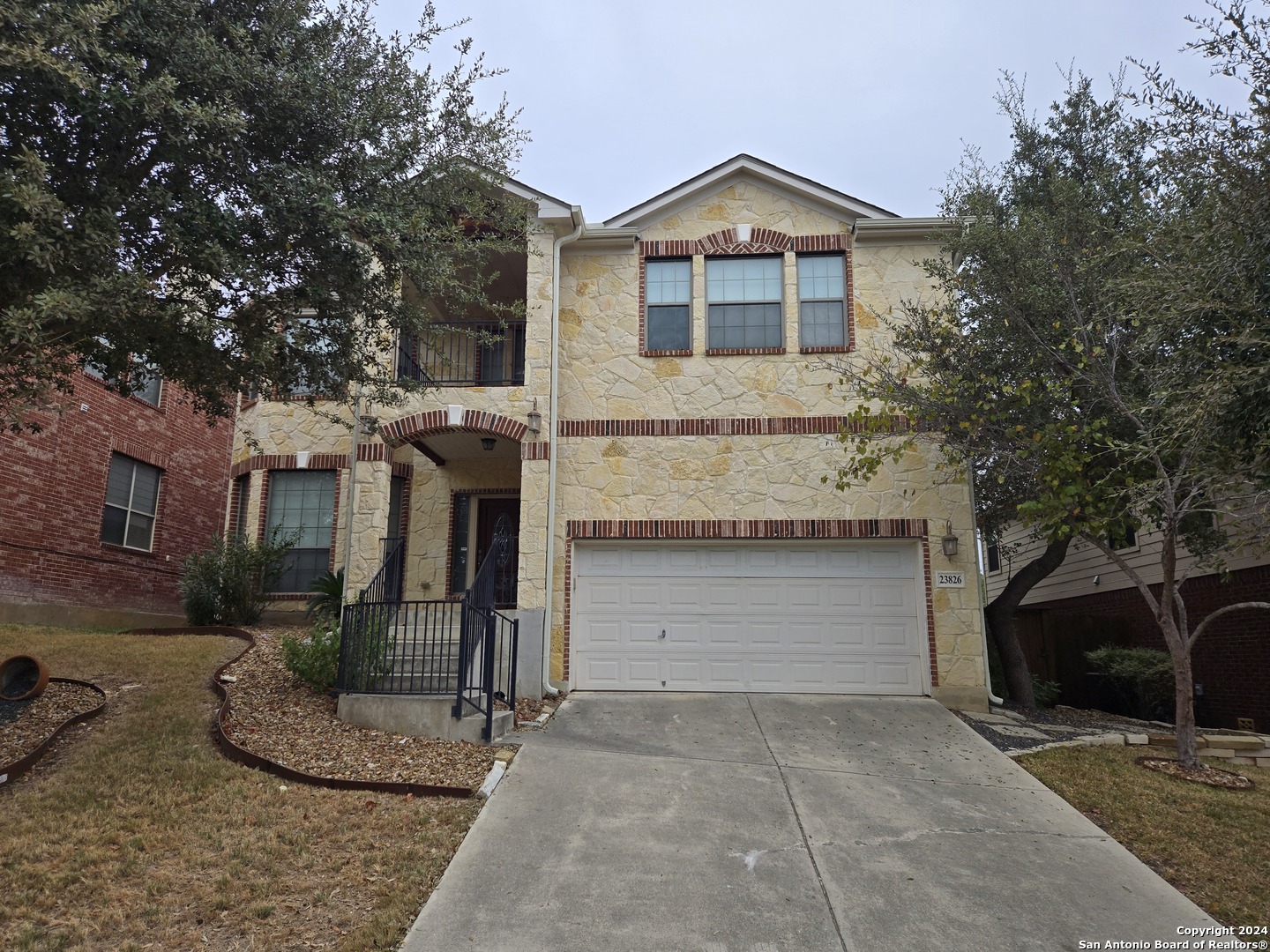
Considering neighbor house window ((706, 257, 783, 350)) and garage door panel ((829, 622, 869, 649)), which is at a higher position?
neighbor house window ((706, 257, 783, 350))

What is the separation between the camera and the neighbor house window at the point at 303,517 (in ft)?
44.3

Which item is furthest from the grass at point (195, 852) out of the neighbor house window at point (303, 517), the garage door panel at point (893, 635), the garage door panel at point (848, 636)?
the garage door panel at point (893, 635)

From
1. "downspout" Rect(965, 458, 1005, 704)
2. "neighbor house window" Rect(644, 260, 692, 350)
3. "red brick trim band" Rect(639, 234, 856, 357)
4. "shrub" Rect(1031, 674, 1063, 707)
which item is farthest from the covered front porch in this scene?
"shrub" Rect(1031, 674, 1063, 707)

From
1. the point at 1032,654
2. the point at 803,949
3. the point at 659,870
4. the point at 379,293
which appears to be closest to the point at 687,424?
the point at 379,293

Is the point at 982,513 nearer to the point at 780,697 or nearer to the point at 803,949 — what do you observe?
the point at 780,697

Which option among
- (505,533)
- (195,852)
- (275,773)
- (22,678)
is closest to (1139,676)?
(505,533)

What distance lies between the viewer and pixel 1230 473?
6.40 meters

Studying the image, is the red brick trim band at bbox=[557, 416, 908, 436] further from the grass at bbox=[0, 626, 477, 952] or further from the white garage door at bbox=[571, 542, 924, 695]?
the grass at bbox=[0, 626, 477, 952]

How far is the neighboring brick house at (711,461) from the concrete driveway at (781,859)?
8.45 ft

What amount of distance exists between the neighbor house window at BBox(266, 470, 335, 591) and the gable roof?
20.6ft

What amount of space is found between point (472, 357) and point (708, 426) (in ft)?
13.2

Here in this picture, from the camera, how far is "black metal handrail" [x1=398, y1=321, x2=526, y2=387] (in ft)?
41.3

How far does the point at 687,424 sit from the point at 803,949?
308 inches

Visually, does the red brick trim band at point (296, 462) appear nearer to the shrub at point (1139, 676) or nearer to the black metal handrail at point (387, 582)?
the black metal handrail at point (387, 582)
